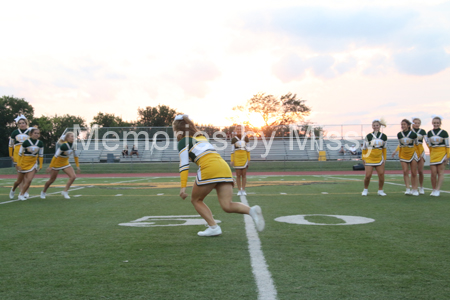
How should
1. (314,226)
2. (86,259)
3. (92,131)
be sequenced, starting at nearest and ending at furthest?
(86,259)
(314,226)
(92,131)

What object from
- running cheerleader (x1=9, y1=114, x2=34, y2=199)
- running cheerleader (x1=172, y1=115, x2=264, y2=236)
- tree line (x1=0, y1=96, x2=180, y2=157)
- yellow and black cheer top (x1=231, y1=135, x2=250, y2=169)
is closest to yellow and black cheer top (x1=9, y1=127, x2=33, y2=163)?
running cheerleader (x1=9, y1=114, x2=34, y2=199)

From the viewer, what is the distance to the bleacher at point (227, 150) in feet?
130

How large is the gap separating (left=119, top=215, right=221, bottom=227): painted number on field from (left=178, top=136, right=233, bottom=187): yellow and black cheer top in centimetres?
146

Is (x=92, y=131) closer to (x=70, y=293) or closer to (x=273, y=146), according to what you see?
(x=273, y=146)

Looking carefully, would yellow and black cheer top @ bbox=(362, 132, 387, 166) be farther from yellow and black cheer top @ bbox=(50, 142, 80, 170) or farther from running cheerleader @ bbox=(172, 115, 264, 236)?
yellow and black cheer top @ bbox=(50, 142, 80, 170)

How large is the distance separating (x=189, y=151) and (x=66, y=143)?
671 cm

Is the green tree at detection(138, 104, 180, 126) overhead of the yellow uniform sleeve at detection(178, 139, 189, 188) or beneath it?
overhead

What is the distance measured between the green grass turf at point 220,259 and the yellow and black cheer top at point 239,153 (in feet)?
15.7

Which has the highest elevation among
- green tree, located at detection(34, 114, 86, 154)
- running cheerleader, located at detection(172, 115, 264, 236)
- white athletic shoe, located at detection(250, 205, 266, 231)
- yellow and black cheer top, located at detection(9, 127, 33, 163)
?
green tree, located at detection(34, 114, 86, 154)

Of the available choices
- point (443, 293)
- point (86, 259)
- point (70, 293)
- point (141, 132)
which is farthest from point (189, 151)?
point (141, 132)

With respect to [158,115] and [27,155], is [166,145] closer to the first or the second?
[27,155]

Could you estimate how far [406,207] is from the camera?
27.5 ft

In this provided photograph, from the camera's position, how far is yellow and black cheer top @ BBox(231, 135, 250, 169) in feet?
39.9

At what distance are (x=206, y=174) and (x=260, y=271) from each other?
1.87 m
